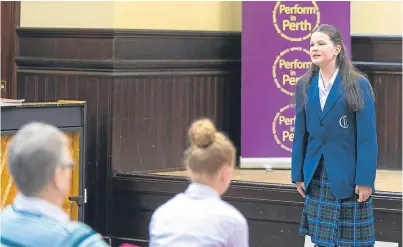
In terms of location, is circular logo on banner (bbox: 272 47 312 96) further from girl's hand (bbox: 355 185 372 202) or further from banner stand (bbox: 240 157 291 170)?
girl's hand (bbox: 355 185 372 202)

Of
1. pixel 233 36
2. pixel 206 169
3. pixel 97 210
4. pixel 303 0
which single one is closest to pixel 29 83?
pixel 97 210

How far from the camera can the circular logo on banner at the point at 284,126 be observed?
6246 millimetres

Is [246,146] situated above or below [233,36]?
below

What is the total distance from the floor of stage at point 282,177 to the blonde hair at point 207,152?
3004 millimetres

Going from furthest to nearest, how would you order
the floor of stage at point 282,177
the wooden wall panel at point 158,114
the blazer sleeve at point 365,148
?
the wooden wall panel at point 158,114 → the floor of stage at point 282,177 → the blazer sleeve at point 365,148

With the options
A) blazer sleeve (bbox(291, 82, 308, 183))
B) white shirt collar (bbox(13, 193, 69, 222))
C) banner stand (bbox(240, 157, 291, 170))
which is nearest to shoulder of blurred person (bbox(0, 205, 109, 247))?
white shirt collar (bbox(13, 193, 69, 222))

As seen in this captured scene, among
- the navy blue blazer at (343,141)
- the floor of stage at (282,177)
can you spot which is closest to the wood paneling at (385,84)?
the floor of stage at (282,177)

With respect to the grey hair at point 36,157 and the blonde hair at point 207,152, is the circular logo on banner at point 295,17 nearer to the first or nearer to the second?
the blonde hair at point 207,152

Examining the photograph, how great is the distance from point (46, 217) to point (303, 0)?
428 centimetres

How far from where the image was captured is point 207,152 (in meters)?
2.64

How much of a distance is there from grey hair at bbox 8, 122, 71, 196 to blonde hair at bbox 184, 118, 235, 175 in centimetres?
54

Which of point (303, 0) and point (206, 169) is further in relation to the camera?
point (303, 0)

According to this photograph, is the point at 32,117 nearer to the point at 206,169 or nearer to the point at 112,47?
the point at 112,47

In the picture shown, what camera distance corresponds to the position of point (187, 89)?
6316 millimetres
